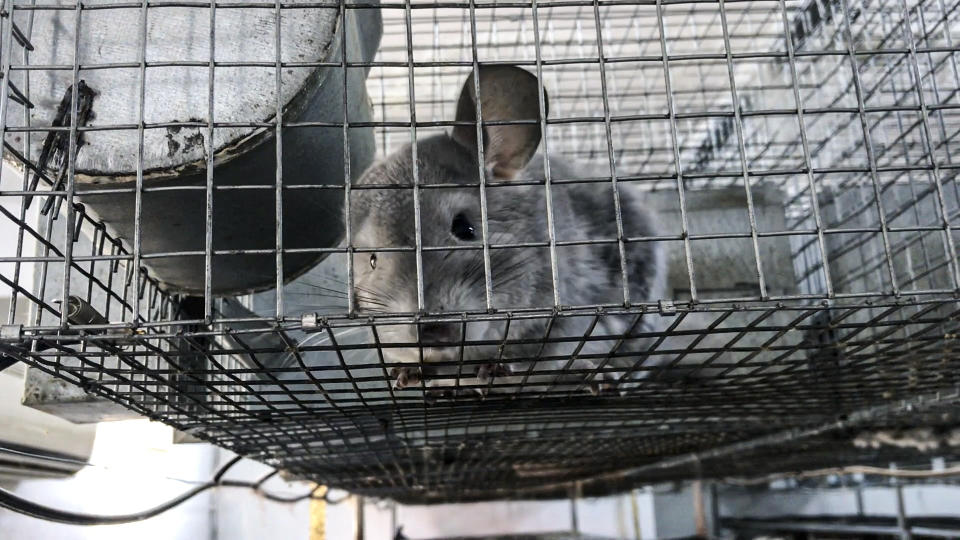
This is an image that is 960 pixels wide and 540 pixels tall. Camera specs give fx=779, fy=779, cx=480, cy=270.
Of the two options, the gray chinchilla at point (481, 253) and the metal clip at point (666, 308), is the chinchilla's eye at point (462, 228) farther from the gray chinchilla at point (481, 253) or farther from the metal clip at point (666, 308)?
the metal clip at point (666, 308)

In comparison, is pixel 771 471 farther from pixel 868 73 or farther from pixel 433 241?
pixel 433 241

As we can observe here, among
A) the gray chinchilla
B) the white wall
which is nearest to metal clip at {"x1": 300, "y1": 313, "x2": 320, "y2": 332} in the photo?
the gray chinchilla

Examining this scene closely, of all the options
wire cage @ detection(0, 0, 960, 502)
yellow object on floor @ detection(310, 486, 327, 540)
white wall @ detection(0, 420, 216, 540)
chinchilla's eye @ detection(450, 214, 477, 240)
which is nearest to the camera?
wire cage @ detection(0, 0, 960, 502)

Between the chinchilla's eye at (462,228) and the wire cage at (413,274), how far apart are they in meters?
0.03

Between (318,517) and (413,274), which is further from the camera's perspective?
(318,517)

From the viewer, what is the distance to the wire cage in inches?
38.6

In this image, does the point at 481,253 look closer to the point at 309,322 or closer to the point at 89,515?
the point at 309,322

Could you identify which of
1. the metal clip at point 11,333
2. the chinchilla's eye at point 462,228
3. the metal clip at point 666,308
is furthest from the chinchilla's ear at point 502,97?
the metal clip at point 11,333

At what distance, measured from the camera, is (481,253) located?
5.30 feet

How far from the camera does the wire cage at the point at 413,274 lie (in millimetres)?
979

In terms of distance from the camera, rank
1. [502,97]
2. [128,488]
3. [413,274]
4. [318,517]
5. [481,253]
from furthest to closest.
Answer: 1. [318,517]
2. [128,488]
3. [481,253]
4. [413,274]
5. [502,97]

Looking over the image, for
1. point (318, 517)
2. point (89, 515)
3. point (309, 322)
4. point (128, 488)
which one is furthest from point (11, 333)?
point (318, 517)

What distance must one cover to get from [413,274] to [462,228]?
19cm

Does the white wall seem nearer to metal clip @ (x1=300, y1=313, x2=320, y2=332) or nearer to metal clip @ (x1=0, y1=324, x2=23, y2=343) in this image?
metal clip @ (x1=0, y1=324, x2=23, y2=343)
